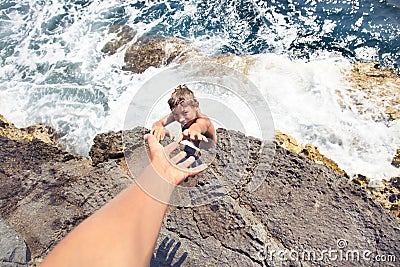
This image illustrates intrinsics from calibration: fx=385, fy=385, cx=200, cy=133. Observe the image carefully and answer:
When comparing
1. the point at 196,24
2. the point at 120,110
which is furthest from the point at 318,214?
the point at 196,24

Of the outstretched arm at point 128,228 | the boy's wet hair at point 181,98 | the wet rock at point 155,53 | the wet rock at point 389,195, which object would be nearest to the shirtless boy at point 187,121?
the boy's wet hair at point 181,98

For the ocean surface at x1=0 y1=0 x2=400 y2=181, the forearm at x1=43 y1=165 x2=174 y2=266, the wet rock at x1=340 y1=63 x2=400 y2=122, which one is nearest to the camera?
the forearm at x1=43 y1=165 x2=174 y2=266

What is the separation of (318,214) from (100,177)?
1852 millimetres

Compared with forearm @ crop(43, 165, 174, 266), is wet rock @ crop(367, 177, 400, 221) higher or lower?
lower

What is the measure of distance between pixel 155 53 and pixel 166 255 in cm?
343

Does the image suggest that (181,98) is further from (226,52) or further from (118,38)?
(118,38)

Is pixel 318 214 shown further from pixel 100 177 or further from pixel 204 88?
pixel 100 177

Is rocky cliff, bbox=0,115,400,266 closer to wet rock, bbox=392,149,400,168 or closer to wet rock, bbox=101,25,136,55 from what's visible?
wet rock, bbox=392,149,400,168

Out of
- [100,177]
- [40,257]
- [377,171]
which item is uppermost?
[100,177]

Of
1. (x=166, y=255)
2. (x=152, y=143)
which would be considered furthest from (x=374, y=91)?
Answer: (x=152, y=143)

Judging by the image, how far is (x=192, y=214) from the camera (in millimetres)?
3090

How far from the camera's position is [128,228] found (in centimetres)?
150

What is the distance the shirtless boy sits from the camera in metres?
1.86

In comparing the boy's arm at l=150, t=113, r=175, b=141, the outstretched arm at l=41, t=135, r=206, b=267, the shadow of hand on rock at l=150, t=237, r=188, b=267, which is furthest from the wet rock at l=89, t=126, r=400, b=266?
the outstretched arm at l=41, t=135, r=206, b=267
